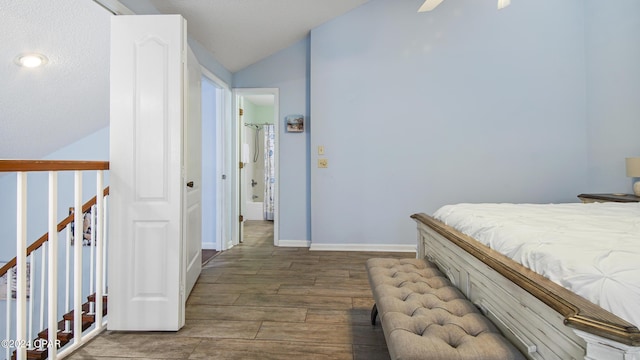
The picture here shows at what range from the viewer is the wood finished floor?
174cm

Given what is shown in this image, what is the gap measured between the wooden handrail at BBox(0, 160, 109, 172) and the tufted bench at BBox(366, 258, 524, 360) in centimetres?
169

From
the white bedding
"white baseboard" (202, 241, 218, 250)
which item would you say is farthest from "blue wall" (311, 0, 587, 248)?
the white bedding

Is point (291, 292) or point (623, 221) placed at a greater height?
point (623, 221)

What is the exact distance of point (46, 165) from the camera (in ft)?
4.83

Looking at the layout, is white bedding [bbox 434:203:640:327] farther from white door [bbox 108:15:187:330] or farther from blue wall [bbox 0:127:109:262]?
blue wall [bbox 0:127:109:262]

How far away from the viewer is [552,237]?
125 cm

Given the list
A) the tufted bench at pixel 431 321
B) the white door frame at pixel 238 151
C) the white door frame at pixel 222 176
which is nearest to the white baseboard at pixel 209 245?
the white door frame at pixel 222 176

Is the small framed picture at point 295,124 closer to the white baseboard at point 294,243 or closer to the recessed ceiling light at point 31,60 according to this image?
the white baseboard at point 294,243

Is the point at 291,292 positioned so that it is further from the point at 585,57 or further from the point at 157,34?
the point at 585,57

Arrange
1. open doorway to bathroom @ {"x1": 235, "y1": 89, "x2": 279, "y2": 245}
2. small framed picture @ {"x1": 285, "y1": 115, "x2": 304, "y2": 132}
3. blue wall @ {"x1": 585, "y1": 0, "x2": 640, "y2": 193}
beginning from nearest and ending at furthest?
blue wall @ {"x1": 585, "y1": 0, "x2": 640, "y2": 193} → small framed picture @ {"x1": 285, "y1": 115, "x2": 304, "y2": 132} → open doorway to bathroom @ {"x1": 235, "y1": 89, "x2": 279, "y2": 245}

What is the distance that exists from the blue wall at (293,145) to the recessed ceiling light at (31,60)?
2318mm

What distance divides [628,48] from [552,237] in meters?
3.38

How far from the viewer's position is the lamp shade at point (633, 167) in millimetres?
2888

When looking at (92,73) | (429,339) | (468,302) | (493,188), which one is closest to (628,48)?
(493,188)
